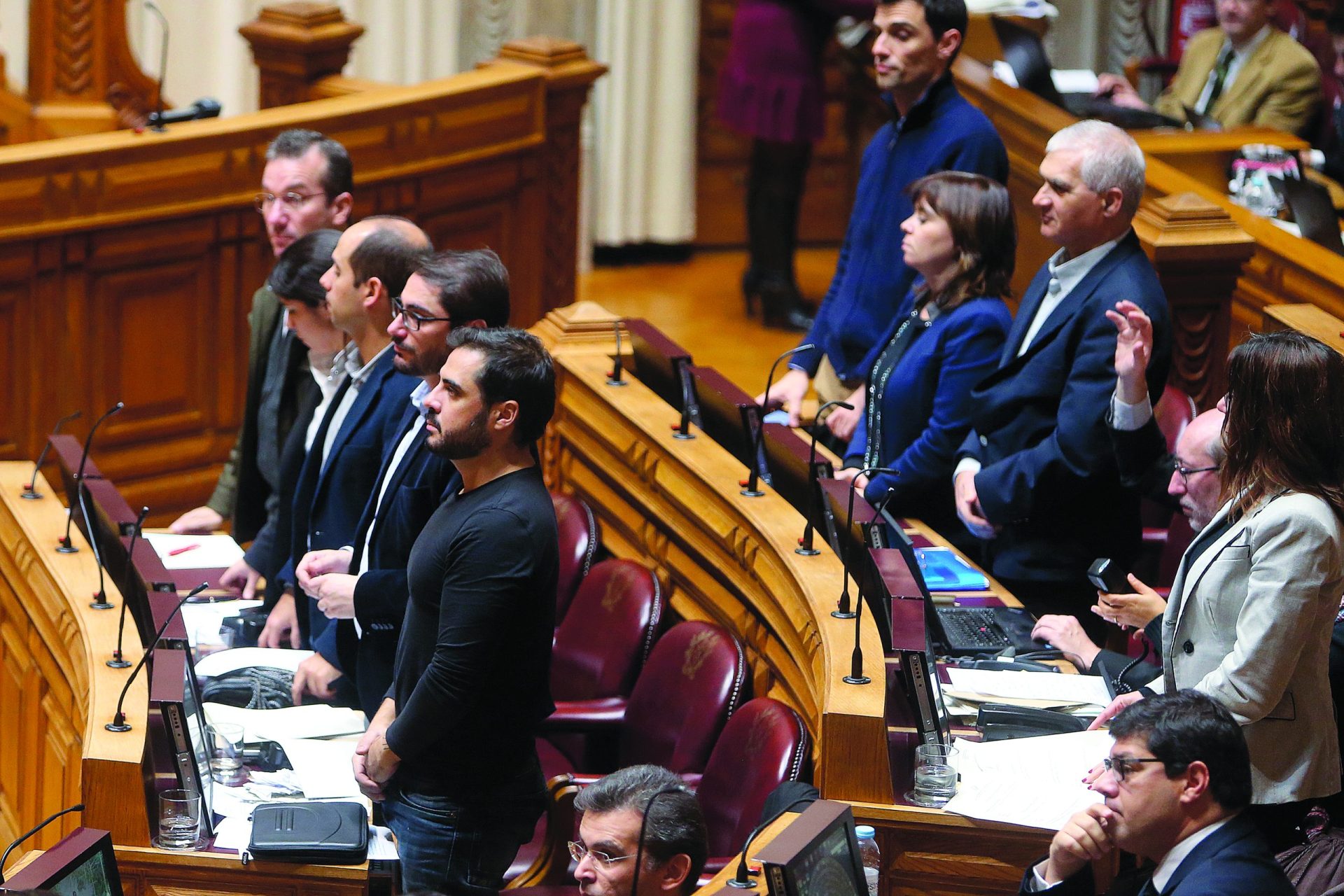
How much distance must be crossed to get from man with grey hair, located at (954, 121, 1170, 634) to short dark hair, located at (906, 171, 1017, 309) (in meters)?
0.15

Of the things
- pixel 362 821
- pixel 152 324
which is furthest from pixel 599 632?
pixel 152 324

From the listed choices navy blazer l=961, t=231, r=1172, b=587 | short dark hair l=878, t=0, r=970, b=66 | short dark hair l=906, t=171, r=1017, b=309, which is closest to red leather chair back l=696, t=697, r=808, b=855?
navy blazer l=961, t=231, r=1172, b=587

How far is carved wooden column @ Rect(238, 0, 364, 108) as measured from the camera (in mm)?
5820

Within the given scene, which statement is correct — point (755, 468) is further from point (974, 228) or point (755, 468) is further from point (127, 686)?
point (127, 686)

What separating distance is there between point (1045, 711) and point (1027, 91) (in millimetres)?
3103

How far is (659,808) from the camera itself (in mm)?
2377

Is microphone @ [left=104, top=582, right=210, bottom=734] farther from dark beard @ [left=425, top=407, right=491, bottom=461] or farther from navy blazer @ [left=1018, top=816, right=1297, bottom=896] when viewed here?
navy blazer @ [left=1018, top=816, right=1297, bottom=896]

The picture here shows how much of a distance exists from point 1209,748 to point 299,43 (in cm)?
440

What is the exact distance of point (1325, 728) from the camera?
2.41 meters

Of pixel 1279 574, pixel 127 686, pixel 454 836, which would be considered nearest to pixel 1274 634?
pixel 1279 574

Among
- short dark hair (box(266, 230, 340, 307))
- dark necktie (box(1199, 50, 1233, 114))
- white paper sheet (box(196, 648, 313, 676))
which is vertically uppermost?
dark necktie (box(1199, 50, 1233, 114))

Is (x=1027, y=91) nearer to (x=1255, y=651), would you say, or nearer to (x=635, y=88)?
(x=635, y=88)

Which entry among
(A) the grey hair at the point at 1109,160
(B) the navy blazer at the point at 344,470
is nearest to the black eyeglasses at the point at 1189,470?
(A) the grey hair at the point at 1109,160

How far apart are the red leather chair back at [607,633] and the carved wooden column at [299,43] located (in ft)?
9.53
